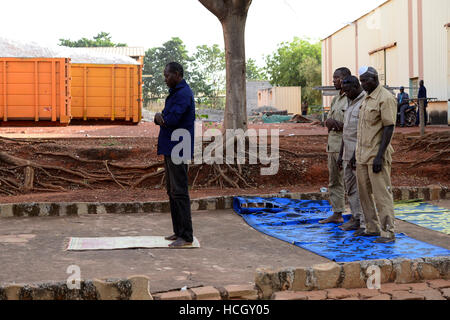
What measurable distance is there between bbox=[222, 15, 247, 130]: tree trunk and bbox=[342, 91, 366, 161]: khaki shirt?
501cm

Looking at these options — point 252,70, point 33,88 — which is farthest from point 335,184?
point 252,70

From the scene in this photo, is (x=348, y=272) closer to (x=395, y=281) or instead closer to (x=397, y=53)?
(x=395, y=281)

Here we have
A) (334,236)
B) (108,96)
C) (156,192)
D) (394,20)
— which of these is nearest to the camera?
(334,236)

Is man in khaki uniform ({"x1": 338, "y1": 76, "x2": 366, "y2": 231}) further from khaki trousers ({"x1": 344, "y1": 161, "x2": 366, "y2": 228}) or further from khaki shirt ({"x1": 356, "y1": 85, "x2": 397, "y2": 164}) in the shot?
khaki shirt ({"x1": 356, "y1": 85, "x2": 397, "y2": 164})

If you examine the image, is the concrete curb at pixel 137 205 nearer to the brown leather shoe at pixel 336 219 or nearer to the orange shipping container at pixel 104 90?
the brown leather shoe at pixel 336 219

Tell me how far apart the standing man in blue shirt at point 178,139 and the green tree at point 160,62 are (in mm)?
52415

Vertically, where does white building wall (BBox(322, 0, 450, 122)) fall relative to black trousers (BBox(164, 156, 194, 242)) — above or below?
above

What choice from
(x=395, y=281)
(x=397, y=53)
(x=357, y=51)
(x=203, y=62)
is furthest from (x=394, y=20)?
(x=203, y=62)

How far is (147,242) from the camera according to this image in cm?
636

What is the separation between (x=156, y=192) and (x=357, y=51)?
85.5 feet

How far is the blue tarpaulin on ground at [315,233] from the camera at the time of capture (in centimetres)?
569

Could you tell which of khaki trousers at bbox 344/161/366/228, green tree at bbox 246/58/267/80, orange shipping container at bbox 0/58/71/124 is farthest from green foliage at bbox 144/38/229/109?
khaki trousers at bbox 344/161/366/228

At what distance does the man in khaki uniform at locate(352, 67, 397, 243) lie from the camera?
20.2 ft

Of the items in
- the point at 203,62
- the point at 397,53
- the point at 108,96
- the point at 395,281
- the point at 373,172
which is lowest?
the point at 395,281
